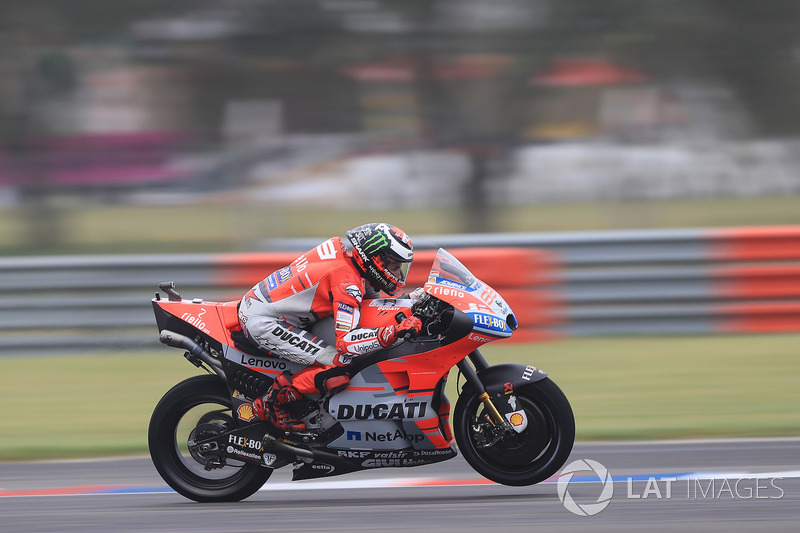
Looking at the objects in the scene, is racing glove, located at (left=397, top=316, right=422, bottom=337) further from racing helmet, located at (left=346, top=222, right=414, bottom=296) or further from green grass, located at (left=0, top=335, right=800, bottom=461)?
green grass, located at (left=0, top=335, right=800, bottom=461)

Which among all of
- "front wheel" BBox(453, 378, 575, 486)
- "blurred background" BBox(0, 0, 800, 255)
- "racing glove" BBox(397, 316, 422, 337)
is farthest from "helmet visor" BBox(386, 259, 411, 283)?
"blurred background" BBox(0, 0, 800, 255)

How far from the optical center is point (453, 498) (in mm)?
6336

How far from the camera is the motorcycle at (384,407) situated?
6281 millimetres

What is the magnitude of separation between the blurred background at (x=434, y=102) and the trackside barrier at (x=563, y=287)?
7.62 feet

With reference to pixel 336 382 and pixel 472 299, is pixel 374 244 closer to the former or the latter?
pixel 472 299

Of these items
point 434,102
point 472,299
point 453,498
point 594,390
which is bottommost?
point 594,390

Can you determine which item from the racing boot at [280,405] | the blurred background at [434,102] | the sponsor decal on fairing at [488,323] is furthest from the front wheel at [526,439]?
the blurred background at [434,102]

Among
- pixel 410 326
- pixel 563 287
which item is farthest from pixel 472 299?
pixel 563 287

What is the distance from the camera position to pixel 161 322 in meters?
6.54

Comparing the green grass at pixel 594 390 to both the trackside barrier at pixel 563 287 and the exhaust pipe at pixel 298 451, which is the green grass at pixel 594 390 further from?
the exhaust pipe at pixel 298 451

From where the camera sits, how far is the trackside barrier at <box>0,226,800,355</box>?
10.5 m

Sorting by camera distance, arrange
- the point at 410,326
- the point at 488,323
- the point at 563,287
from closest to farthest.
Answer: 1. the point at 410,326
2. the point at 488,323
3. the point at 563,287

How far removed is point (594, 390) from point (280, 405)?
3.59 meters

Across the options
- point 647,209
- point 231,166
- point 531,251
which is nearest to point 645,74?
point 647,209
